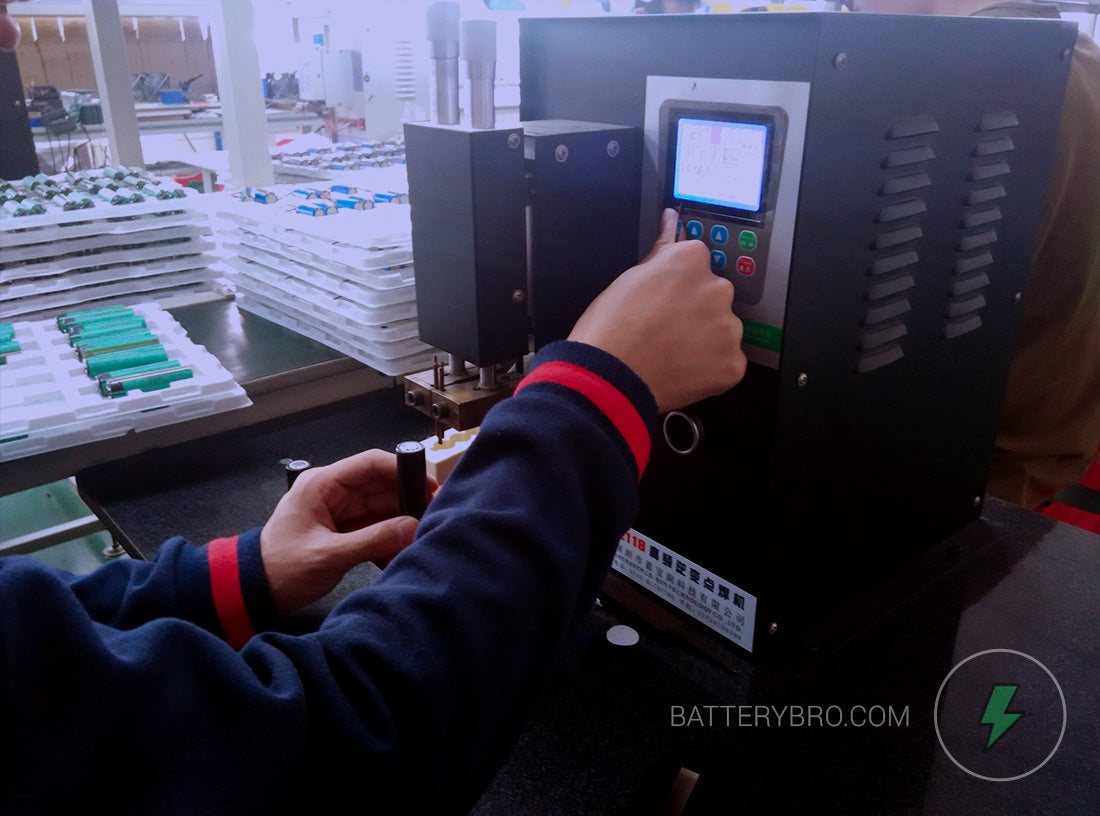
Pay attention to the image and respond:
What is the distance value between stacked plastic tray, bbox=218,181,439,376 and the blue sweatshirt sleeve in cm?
63

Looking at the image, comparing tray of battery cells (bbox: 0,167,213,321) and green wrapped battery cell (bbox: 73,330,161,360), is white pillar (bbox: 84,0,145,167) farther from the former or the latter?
green wrapped battery cell (bbox: 73,330,161,360)

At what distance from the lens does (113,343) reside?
109cm

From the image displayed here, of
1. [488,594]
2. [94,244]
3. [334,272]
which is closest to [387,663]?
[488,594]

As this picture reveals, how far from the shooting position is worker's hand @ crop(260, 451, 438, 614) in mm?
642

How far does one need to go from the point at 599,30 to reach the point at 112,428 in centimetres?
72

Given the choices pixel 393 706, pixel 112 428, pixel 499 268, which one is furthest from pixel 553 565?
pixel 112 428

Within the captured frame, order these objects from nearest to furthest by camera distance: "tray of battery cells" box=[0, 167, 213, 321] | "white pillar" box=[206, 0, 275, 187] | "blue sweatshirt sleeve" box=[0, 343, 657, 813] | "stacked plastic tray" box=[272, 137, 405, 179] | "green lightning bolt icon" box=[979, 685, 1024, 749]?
"blue sweatshirt sleeve" box=[0, 343, 657, 813], "green lightning bolt icon" box=[979, 685, 1024, 749], "tray of battery cells" box=[0, 167, 213, 321], "white pillar" box=[206, 0, 275, 187], "stacked plastic tray" box=[272, 137, 405, 179]

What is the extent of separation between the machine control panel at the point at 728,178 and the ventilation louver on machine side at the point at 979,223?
204mm

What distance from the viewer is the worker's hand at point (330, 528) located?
0.64m

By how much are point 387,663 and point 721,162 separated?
378 mm

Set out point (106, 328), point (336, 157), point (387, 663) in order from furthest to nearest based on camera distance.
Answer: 1. point (336, 157)
2. point (106, 328)
3. point (387, 663)

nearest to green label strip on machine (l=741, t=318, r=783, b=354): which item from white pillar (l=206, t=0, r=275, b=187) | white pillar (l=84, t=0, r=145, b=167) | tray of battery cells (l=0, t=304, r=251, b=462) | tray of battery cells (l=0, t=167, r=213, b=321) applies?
tray of battery cells (l=0, t=304, r=251, b=462)

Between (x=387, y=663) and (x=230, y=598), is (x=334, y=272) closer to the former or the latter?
(x=230, y=598)

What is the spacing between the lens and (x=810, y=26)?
19.0 inches
